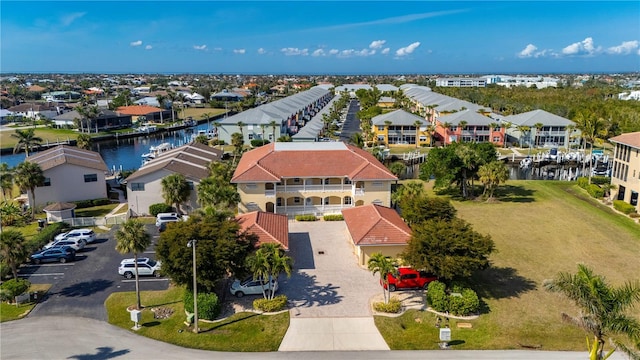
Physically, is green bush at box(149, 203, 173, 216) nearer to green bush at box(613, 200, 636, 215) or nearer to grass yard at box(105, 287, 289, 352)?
grass yard at box(105, 287, 289, 352)

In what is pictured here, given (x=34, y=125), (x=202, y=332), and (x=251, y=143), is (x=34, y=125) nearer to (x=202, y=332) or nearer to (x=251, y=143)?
(x=251, y=143)

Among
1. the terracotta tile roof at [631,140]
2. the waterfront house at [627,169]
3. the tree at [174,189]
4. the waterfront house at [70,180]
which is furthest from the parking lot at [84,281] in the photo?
the terracotta tile roof at [631,140]

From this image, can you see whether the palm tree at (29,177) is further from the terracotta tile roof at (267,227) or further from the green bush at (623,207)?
the green bush at (623,207)

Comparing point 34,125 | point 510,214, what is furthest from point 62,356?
point 34,125

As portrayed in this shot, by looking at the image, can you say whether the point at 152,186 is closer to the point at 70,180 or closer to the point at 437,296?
the point at 70,180

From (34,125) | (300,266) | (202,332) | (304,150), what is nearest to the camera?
(202,332)

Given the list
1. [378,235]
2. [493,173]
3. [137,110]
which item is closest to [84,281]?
[378,235]

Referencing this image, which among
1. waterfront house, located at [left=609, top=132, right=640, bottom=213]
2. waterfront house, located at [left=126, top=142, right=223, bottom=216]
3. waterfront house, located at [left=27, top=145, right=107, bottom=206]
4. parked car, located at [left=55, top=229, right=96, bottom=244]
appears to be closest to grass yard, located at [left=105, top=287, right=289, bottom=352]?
parked car, located at [left=55, top=229, right=96, bottom=244]
